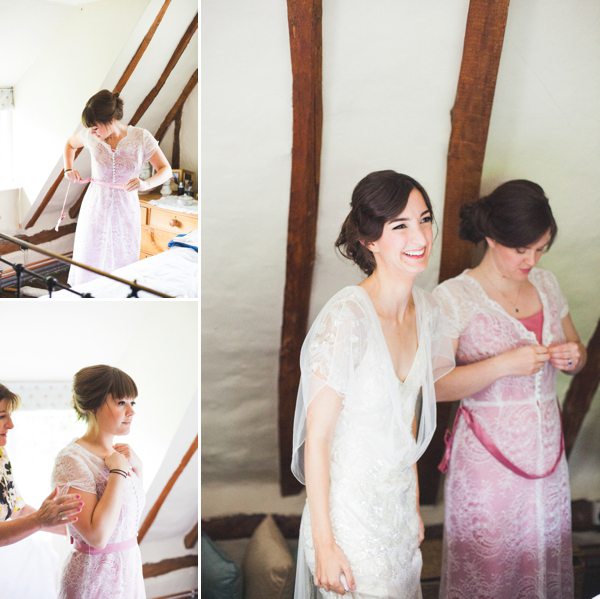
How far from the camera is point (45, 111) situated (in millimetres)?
1733

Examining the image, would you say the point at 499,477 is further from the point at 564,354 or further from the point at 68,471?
the point at 68,471

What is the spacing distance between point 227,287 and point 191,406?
0.42m

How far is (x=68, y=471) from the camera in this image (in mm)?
1855

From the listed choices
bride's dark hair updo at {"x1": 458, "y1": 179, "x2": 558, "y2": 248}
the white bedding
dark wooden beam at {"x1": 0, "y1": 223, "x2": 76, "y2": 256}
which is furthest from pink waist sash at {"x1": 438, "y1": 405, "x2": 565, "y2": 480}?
dark wooden beam at {"x1": 0, "y1": 223, "x2": 76, "y2": 256}

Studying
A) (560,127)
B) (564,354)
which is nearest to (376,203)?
(564,354)

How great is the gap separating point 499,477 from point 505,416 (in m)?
0.20

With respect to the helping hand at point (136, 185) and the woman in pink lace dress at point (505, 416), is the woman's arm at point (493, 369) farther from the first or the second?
the helping hand at point (136, 185)

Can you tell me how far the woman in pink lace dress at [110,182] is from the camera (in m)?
1.74

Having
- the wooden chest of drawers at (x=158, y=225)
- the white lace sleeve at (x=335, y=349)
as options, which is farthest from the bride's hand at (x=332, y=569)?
the wooden chest of drawers at (x=158, y=225)

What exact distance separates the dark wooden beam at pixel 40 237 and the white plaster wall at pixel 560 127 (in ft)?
4.76

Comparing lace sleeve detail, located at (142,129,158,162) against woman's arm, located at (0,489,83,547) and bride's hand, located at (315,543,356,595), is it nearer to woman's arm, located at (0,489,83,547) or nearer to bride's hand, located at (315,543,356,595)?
woman's arm, located at (0,489,83,547)

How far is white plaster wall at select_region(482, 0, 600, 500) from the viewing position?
7.36 ft

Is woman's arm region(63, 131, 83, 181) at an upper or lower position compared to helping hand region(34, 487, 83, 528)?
upper

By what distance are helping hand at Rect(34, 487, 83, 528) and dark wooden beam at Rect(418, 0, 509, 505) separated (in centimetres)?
146
